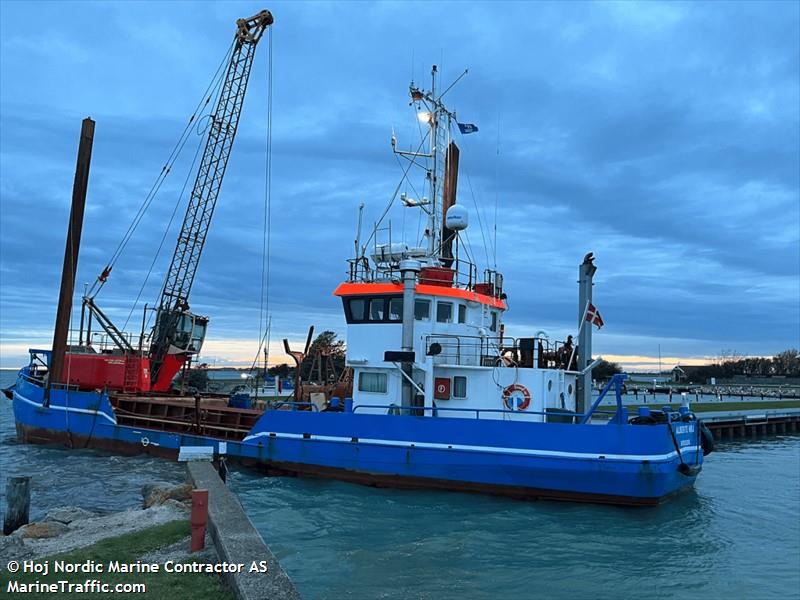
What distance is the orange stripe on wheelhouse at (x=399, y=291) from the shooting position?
1594 centimetres

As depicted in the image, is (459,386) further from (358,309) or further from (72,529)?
(72,529)

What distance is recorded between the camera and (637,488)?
1282cm

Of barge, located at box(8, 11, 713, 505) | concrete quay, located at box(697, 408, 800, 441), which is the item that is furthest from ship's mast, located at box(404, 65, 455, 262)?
concrete quay, located at box(697, 408, 800, 441)

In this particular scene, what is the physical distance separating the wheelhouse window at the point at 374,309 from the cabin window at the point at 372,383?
1486 mm

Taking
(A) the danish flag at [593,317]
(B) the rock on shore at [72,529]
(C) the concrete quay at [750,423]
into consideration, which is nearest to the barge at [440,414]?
(A) the danish flag at [593,317]

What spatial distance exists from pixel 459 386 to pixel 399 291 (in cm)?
295

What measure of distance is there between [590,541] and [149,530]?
765 centimetres

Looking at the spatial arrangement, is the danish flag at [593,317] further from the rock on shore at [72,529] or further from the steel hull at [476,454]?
the rock on shore at [72,529]

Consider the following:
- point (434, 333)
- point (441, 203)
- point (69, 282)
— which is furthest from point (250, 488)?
point (69, 282)

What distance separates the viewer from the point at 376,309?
16406mm

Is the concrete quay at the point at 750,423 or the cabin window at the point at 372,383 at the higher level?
the cabin window at the point at 372,383

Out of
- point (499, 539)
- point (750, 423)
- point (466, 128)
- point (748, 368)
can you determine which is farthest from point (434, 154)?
point (748, 368)

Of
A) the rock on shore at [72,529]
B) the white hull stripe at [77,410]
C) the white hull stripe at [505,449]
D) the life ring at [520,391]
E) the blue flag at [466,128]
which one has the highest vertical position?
the blue flag at [466,128]

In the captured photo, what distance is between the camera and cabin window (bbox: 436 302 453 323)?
1623cm
